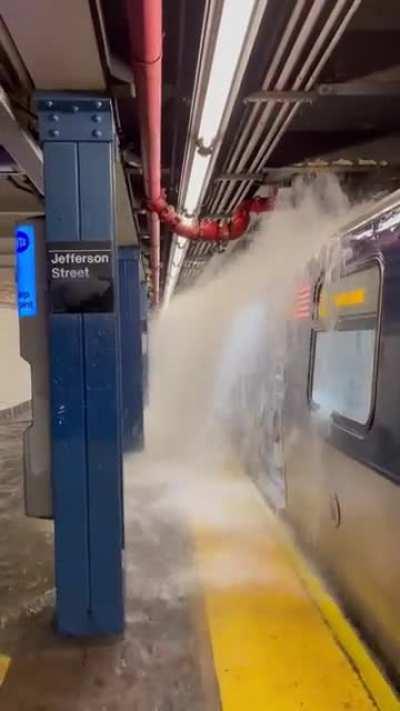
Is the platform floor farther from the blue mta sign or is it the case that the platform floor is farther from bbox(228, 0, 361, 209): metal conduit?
bbox(228, 0, 361, 209): metal conduit

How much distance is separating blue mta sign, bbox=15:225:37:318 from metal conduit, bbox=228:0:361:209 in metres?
1.52

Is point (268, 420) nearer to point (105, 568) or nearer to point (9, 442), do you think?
point (105, 568)

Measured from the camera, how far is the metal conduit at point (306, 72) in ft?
8.77

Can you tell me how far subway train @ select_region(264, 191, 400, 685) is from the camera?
2.92 m

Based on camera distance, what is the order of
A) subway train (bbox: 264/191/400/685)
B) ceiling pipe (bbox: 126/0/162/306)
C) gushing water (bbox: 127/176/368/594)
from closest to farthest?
ceiling pipe (bbox: 126/0/162/306), subway train (bbox: 264/191/400/685), gushing water (bbox: 127/176/368/594)

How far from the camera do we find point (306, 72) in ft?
10.9

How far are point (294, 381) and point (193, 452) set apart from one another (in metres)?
4.97

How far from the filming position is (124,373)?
9508 mm

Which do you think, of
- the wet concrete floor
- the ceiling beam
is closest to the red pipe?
the ceiling beam

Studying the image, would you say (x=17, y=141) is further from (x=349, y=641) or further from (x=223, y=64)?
(x=349, y=641)

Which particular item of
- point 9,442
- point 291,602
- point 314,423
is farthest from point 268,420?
point 9,442

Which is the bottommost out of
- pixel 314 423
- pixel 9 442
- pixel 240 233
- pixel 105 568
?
pixel 9 442

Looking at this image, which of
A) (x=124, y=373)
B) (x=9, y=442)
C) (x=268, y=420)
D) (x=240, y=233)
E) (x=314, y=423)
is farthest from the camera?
(x=9, y=442)

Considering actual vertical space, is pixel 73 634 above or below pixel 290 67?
below
